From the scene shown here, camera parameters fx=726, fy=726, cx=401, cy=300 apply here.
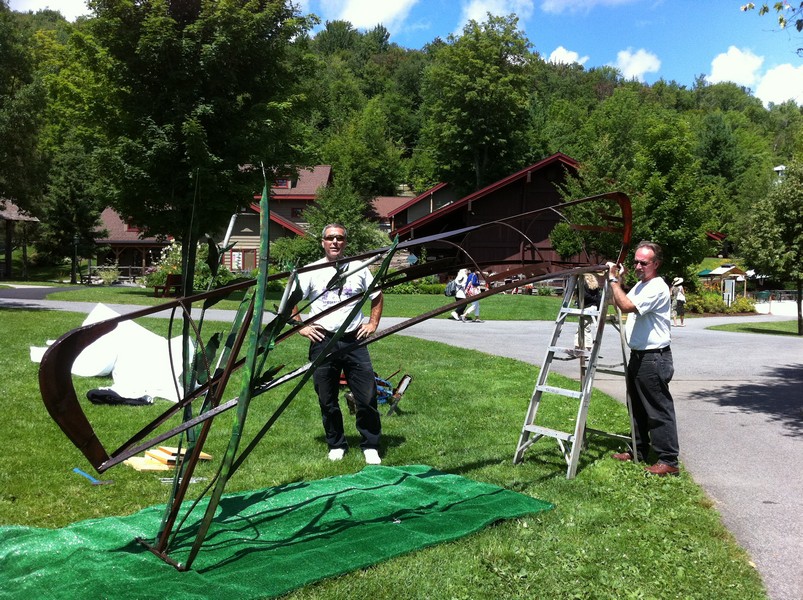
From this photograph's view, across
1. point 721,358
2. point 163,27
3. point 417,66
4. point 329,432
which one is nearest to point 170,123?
point 163,27

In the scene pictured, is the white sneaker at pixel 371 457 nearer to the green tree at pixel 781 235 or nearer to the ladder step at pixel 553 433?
the ladder step at pixel 553 433

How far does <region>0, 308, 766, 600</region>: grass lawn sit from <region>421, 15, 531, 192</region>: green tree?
4921 cm

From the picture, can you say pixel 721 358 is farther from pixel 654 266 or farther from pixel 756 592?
pixel 756 592

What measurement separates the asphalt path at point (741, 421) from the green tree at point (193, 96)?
7.22 meters

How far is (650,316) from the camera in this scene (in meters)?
6.09

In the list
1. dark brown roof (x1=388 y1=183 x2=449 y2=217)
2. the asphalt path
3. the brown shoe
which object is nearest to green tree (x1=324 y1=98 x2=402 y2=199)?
dark brown roof (x1=388 y1=183 x2=449 y2=217)

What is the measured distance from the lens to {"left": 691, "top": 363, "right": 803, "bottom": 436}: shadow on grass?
29.5 feet

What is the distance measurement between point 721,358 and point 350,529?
491 inches

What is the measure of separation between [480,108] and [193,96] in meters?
35.8

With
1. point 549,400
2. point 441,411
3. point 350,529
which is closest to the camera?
point 350,529

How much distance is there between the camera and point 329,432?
6523 millimetres

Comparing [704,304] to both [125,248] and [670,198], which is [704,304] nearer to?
[670,198]

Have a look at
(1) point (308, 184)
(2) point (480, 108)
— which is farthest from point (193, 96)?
(2) point (480, 108)

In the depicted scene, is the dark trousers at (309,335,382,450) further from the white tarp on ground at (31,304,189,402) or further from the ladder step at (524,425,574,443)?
the white tarp on ground at (31,304,189,402)
